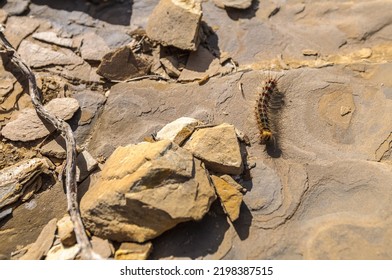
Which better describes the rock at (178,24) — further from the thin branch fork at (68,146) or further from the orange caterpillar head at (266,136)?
the thin branch fork at (68,146)

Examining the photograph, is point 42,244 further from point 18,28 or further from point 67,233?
point 18,28

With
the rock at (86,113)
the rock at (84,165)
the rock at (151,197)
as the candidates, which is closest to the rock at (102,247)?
the rock at (151,197)

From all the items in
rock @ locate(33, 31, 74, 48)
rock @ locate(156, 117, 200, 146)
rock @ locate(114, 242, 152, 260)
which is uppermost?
rock @ locate(33, 31, 74, 48)

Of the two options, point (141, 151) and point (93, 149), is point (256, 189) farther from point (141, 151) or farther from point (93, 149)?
point (93, 149)

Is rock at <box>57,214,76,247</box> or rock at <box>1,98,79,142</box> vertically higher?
rock at <box>1,98,79,142</box>

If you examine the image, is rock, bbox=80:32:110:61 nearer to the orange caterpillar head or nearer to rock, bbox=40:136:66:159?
rock, bbox=40:136:66:159

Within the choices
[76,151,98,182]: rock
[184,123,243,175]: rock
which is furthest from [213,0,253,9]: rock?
[76,151,98,182]: rock

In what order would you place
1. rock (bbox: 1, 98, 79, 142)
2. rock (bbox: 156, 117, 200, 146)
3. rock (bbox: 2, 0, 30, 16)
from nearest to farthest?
1. rock (bbox: 156, 117, 200, 146)
2. rock (bbox: 1, 98, 79, 142)
3. rock (bbox: 2, 0, 30, 16)
